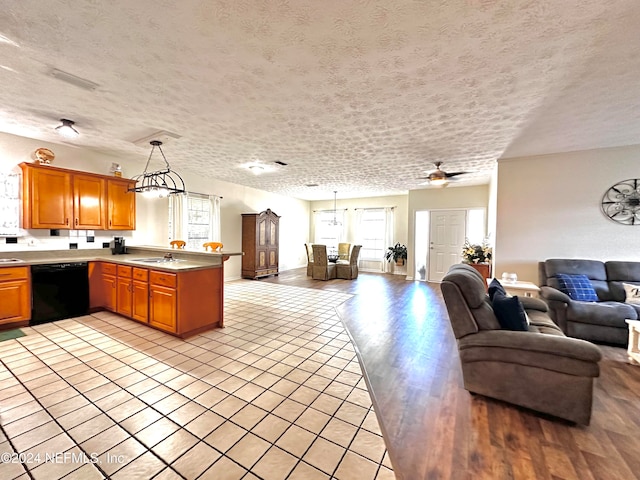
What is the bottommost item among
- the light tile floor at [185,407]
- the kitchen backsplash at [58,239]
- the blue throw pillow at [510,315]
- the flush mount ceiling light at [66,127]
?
the light tile floor at [185,407]

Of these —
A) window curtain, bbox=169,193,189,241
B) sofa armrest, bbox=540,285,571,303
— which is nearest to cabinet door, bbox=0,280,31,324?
window curtain, bbox=169,193,189,241

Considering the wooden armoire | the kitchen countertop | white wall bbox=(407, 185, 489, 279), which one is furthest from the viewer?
the wooden armoire

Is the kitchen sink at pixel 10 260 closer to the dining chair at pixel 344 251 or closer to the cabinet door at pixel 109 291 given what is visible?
the cabinet door at pixel 109 291

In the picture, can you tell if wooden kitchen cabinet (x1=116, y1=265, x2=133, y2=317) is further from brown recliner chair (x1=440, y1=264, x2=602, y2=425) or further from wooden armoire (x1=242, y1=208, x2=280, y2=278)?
brown recliner chair (x1=440, y1=264, x2=602, y2=425)

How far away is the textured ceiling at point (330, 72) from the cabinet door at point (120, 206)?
0.74 metres

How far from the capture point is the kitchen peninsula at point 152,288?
3230 millimetres

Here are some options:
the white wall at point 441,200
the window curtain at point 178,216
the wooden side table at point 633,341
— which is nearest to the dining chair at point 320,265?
the white wall at point 441,200

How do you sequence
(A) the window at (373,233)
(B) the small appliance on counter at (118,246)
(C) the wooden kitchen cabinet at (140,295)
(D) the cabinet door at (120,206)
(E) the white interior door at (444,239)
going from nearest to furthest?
(C) the wooden kitchen cabinet at (140,295) < (D) the cabinet door at (120,206) < (B) the small appliance on counter at (118,246) < (E) the white interior door at (444,239) < (A) the window at (373,233)

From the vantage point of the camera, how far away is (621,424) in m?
1.84

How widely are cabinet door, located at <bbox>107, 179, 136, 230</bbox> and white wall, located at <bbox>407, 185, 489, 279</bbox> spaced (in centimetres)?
665

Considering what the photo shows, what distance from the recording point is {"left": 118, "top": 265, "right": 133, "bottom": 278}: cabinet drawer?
12.2 ft

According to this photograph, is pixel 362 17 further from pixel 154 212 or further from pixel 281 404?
pixel 154 212

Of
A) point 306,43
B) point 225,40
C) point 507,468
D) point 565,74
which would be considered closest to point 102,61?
point 225,40

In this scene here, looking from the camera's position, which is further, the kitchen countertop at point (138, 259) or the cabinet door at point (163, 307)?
the kitchen countertop at point (138, 259)
